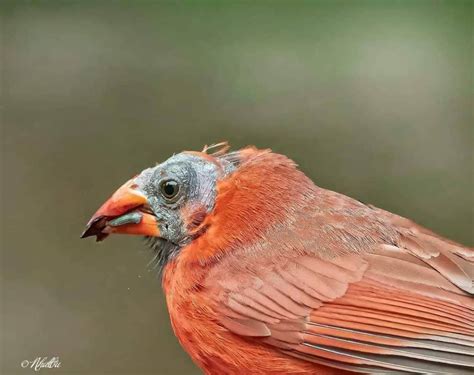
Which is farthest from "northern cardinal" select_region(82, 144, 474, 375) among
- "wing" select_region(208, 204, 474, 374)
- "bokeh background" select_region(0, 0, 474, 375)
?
"bokeh background" select_region(0, 0, 474, 375)

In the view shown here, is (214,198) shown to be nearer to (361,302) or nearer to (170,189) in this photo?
(170,189)

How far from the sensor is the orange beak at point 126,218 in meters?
2.58

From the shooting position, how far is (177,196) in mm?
2613

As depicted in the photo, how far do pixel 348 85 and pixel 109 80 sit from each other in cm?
139

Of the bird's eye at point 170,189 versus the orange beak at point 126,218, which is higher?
the bird's eye at point 170,189

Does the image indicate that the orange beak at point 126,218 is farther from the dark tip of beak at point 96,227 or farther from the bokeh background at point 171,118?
the bokeh background at point 171,118

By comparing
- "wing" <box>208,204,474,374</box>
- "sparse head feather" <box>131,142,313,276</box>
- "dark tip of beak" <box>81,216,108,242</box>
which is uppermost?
"sparse head feather" <box>131,142,313,276</box>

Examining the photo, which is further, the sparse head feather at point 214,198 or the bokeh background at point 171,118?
the bokeh background at point 171,118

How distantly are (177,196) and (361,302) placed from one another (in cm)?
73

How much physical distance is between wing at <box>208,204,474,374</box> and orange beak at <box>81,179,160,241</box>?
34cm

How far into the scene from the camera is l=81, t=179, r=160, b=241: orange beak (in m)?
2.58

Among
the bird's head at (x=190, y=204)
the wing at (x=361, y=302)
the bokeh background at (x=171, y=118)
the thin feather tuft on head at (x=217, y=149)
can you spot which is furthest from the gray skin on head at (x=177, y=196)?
the bokeh background at (x=171, y=118)

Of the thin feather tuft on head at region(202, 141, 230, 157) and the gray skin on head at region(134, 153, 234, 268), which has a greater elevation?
the thin feather tuft on head at region(202, 141, 230, 157)

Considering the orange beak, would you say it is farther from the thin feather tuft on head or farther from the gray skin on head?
the thin feather tuft on head
